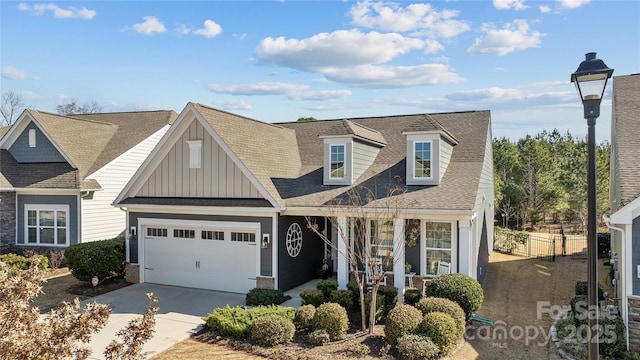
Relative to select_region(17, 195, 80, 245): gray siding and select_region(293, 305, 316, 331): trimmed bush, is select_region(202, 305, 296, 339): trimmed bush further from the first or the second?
select_region(17, 195, 80, 245): gray siding

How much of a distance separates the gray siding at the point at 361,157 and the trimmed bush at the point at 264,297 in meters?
4.92

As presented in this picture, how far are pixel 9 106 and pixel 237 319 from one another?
5259 centimetres

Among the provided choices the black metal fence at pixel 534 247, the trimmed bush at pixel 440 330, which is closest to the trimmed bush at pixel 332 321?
the trimmed bush at pixel 440 330

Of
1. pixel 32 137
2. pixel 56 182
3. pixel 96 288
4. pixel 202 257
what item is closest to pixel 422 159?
pixel 202 257

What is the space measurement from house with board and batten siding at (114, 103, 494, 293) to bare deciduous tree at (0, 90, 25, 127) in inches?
1726

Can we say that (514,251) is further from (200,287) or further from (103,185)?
(103,185)

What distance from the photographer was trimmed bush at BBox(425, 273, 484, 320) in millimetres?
10695

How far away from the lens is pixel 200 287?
15164 millimetres

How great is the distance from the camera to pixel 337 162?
1543cm

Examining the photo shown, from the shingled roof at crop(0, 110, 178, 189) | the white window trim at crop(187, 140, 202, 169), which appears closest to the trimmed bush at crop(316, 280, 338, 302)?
the white window trim at crop(187, 140, 202, 169)

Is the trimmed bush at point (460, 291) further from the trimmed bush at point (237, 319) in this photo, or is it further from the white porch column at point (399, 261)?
the trimmed bush at point (237, 319)

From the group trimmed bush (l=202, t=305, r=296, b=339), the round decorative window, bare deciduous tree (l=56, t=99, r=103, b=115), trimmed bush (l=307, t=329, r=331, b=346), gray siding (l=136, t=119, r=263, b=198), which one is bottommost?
trimmed bush (l=307, t=329, r=331, b=346)

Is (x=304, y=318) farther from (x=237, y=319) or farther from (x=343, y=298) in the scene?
(x=237, y=319)

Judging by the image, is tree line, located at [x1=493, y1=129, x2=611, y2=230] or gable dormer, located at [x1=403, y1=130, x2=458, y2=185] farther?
tree line, located at [x1=493, y1=129, x2=611, y2=230]
